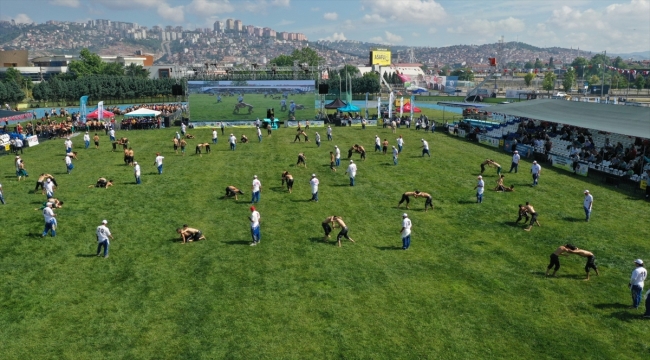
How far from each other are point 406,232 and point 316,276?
4269 millimetres

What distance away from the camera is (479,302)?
14.4 metres

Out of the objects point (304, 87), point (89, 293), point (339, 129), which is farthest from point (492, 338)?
point (304, 87)

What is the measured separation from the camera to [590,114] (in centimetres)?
3584

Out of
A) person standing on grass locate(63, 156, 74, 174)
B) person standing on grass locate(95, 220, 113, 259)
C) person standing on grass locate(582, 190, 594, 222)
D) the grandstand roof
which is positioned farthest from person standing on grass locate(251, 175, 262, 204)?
the grandstand roof

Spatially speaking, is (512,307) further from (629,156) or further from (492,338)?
(629,156)

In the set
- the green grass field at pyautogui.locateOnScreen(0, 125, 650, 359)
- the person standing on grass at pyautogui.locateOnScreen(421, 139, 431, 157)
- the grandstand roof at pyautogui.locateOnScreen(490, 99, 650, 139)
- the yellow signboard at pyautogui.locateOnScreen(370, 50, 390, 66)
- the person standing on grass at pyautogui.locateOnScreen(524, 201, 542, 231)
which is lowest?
the green grass field at pyautogui.locateOnScreen(0, 125, 650, 359)

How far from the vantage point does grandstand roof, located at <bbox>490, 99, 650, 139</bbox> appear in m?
30.9

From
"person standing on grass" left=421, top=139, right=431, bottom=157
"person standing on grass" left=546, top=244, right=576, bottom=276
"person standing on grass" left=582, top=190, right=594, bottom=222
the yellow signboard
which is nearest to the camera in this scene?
"person standing on grass" left=546, top=244, right=576, bottom=276

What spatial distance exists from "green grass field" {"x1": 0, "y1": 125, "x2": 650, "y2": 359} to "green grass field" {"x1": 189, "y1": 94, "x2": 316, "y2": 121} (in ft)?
83.0

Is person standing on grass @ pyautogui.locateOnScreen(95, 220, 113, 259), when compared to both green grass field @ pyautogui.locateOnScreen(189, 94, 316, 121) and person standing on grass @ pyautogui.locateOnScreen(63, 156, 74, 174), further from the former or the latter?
green grass field @ pyautogui.locateOnScreen(189, 94, 316, 121)

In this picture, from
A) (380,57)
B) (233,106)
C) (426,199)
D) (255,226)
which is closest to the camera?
(255,226)

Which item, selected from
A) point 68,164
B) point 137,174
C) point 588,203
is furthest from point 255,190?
point 588,203

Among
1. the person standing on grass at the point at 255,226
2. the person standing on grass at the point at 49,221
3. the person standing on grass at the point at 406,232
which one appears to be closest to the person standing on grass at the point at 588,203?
the person standing on grass at the point at 406,232

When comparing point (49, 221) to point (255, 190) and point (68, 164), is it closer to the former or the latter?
point (255, 190)
